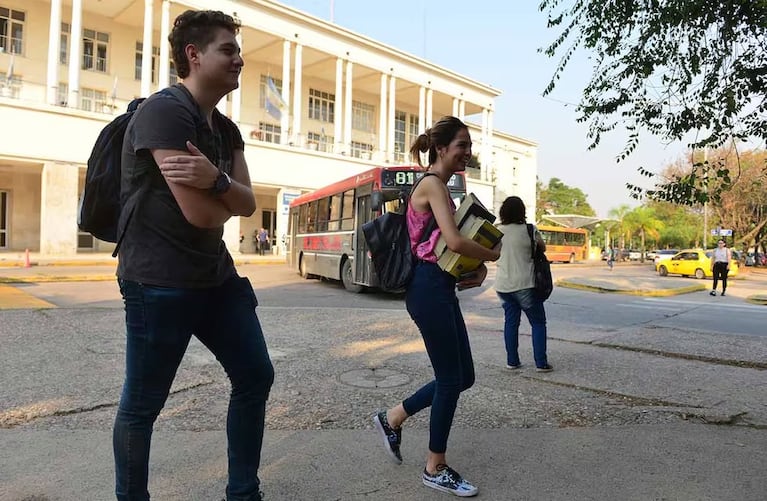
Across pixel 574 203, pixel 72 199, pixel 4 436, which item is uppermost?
pixel 574 203

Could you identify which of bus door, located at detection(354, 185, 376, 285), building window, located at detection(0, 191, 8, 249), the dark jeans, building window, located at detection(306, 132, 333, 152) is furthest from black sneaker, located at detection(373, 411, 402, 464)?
building window, located at detection(306, 132, 333, 152)

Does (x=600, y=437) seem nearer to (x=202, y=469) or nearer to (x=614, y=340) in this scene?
(x=202, y=469)

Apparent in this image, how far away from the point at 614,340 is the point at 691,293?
12222mm

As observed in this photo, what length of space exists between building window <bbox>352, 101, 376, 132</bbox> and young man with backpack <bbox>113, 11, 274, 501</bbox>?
130 ft

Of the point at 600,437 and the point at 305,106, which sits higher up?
the point at 305,106

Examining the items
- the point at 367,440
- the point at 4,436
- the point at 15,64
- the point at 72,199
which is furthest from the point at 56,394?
the point at 15,64

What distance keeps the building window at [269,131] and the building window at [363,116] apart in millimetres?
6842

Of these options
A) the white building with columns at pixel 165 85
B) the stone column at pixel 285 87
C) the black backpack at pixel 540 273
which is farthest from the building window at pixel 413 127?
the black backpack at pixel 540 273

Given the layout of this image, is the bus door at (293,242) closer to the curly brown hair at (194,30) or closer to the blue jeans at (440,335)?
the blue jeans at (440,335)

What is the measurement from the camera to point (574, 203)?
93312mm

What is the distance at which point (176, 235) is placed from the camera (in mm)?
2066

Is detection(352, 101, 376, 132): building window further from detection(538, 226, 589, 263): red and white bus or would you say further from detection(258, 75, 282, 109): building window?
detection(538, 226, 589, 263): red and white bus

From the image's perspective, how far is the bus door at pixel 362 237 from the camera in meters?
12.9

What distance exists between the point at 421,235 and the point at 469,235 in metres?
0.26
